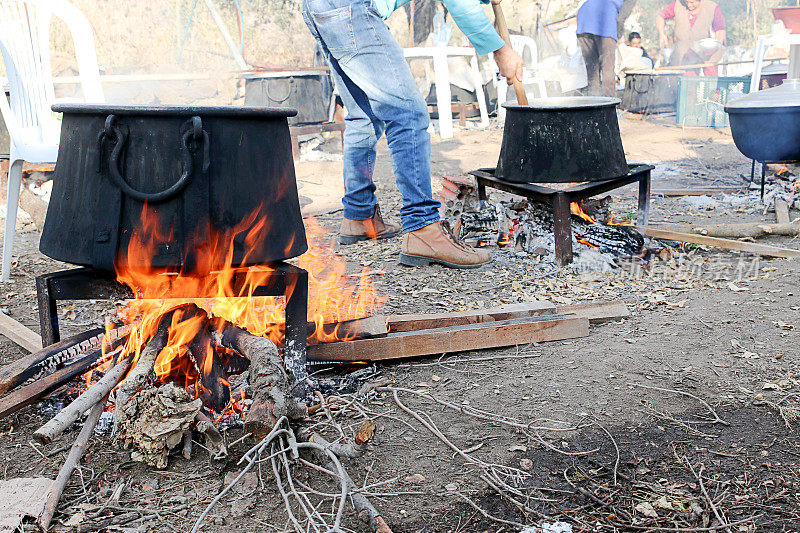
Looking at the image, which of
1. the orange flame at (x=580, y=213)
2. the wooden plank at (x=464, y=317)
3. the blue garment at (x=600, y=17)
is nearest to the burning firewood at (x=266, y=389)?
the wooden plank at (x=464, y=317)

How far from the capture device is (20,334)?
2875 millimetres

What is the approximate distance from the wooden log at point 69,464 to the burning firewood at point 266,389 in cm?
47

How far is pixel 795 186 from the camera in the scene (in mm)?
5582

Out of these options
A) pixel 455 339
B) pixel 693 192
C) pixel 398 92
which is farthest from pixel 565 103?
pixel 455 339

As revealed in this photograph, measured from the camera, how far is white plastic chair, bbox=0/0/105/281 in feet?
12.8

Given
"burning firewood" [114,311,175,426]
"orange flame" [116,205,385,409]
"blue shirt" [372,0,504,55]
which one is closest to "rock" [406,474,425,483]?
"orange flame" [116,205,385,409]

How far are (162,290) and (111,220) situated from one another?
308 millimetres

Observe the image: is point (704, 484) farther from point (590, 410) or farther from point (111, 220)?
point (111, 220)

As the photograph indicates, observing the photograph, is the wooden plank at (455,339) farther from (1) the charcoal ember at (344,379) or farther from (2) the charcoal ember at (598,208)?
(2) the charcoal ember at (598,208)

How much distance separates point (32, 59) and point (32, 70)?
0.07 metres

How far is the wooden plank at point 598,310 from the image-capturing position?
3.03 meters

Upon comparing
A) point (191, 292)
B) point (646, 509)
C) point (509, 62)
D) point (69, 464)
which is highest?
point (509, 62)

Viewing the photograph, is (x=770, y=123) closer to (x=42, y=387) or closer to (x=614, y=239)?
(x=614, y=239)

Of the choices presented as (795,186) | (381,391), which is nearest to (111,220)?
(381,391)
